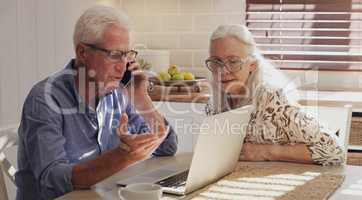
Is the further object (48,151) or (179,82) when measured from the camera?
(179,82)

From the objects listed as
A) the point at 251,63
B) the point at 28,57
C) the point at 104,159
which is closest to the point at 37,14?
the point at 28,57

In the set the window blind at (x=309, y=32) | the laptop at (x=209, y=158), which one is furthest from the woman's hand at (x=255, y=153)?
the window blind at (x=309, y=32)

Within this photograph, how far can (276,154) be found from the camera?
186 cm

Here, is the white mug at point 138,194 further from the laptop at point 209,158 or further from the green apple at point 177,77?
the green apple at point 177,77

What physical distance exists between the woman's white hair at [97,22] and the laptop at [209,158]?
1.55 feet

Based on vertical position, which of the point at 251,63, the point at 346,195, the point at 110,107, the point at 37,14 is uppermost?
the point at 37,14

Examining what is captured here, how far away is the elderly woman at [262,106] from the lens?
1843mm

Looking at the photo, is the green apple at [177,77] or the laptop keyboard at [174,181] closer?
the laptop keyboard at [174,181]

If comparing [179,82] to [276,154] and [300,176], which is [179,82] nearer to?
[276,154]

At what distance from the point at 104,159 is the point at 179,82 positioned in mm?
1603

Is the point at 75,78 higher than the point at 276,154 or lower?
higher

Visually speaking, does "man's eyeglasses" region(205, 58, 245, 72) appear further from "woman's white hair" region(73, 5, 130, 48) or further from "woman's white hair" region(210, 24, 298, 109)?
"woman's white hair" region(73, 5, 130, 48)

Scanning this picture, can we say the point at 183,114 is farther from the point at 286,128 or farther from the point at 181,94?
the point at 286,128

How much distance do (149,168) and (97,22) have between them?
50 centimetres
